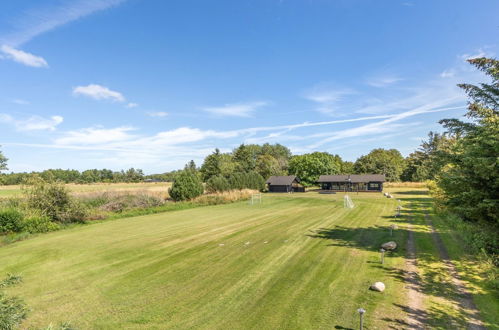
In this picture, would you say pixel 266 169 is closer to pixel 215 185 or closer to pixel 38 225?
pixel 215 185

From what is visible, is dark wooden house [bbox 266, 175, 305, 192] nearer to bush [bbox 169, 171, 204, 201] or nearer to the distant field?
the distant field

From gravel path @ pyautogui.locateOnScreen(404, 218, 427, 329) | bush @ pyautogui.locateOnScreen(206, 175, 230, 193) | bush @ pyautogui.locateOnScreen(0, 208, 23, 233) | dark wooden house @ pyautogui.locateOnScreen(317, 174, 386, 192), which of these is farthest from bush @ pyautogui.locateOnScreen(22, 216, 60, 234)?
dark wooden house @ pyautogui.locateOnScreen(317, 174, 386, 192)

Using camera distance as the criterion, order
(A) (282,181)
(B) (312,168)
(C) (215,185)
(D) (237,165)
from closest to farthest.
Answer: (C) (215,185), (A) (282,181), (D) (237,165), (B) (312,168)

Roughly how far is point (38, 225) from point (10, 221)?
1955mm

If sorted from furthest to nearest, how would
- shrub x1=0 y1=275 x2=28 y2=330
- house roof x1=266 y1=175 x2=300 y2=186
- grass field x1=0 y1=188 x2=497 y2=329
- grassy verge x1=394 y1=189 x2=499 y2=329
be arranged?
Answer: house roof x1=266 y1=175 x2=300 y2=186
grass field x1=0 y1=188 x2=497 y2=329
grassy verge x1=394 y1=189 x2=499 y2=329
shrub x1=0 y1=275 x2=28 y2=330

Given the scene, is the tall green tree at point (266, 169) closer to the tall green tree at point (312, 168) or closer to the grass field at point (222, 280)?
the tall green tree at point (312, 168)

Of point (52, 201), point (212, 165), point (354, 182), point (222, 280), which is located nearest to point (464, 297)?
point (222, 280)

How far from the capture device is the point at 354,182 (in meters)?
63.4

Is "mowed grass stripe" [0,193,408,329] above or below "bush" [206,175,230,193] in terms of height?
below

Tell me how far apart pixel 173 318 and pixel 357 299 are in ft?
21.1

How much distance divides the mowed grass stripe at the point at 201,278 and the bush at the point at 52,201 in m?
5.93

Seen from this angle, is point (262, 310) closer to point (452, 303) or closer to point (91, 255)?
point (452, 303)

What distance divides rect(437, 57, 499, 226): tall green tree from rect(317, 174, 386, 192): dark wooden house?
52.6m

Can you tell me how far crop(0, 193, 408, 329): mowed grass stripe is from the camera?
8391 mm
